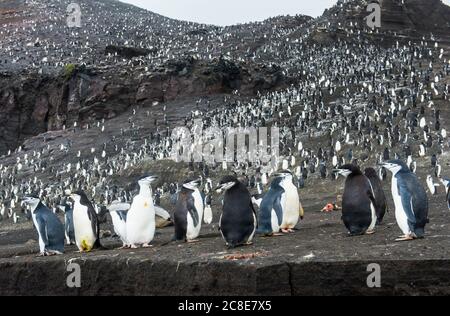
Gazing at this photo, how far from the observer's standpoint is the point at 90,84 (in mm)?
44531

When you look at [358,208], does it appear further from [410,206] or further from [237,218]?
[237,218]

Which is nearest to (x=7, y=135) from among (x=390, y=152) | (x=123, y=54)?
(x=123, y=54)

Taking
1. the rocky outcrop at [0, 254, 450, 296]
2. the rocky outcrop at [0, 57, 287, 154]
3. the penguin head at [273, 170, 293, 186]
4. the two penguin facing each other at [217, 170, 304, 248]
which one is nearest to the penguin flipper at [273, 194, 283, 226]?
the two penguin facing each other at [217, 170, 304, 248]

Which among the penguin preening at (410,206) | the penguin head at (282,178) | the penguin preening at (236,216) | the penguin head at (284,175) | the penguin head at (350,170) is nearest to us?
the penguin preening at (410,206)

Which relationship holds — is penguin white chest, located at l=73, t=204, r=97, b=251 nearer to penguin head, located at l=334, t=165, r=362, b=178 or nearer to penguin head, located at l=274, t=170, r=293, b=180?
penguin head, located at l=274, t=170, r=293, b=180

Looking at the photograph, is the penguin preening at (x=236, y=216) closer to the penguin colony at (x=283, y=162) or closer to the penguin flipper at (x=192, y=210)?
the penguin colony at (x=283, y=162)

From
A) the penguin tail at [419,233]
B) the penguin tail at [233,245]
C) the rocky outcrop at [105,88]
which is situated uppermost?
the rocky outcrop at [105,88]

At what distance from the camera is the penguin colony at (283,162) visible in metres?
9.78

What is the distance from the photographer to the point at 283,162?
2488cm

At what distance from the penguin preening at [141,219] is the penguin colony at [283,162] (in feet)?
0.06

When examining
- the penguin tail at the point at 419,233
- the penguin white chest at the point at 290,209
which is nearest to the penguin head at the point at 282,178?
the penguin white chest at the point at 290,209

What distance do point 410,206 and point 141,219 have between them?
192 inches

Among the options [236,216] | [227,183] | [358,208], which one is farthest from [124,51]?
[358,208]

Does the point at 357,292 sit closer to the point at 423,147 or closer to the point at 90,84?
the point at 423,147
